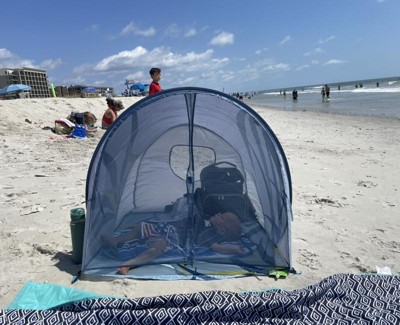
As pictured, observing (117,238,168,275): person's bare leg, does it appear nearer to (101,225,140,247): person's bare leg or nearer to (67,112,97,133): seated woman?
(101,225,140,247): person's bare leg

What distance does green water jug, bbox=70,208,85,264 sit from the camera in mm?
3968

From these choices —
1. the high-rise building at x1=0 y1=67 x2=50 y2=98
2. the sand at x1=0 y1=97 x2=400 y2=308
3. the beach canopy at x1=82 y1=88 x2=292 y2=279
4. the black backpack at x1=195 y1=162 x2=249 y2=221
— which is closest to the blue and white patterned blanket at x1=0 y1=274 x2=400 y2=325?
the sand at x1=0 y1=97 x2=400 y2=308

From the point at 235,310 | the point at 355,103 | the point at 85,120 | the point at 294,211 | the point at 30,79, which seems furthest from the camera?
Result: the point at 30,79

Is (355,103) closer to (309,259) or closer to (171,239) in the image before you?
(309,259)

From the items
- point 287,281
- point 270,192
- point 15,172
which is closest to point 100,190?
point 270,192

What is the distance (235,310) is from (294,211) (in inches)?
122

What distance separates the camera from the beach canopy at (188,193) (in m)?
3.97

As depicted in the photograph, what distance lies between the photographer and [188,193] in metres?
4.40

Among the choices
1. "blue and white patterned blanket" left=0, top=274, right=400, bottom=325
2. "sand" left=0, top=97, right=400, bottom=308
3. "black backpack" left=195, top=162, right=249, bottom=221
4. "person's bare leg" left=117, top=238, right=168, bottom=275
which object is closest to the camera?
"blue and white patterned blanket" left=0, top=274, right=400, bottom=325

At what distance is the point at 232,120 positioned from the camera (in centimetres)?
438

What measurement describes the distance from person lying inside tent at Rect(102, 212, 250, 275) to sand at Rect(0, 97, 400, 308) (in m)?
0.44

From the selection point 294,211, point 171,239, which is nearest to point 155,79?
point 294,211

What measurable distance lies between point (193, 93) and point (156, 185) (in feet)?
4.54

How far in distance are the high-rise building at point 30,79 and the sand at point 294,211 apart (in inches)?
1330
